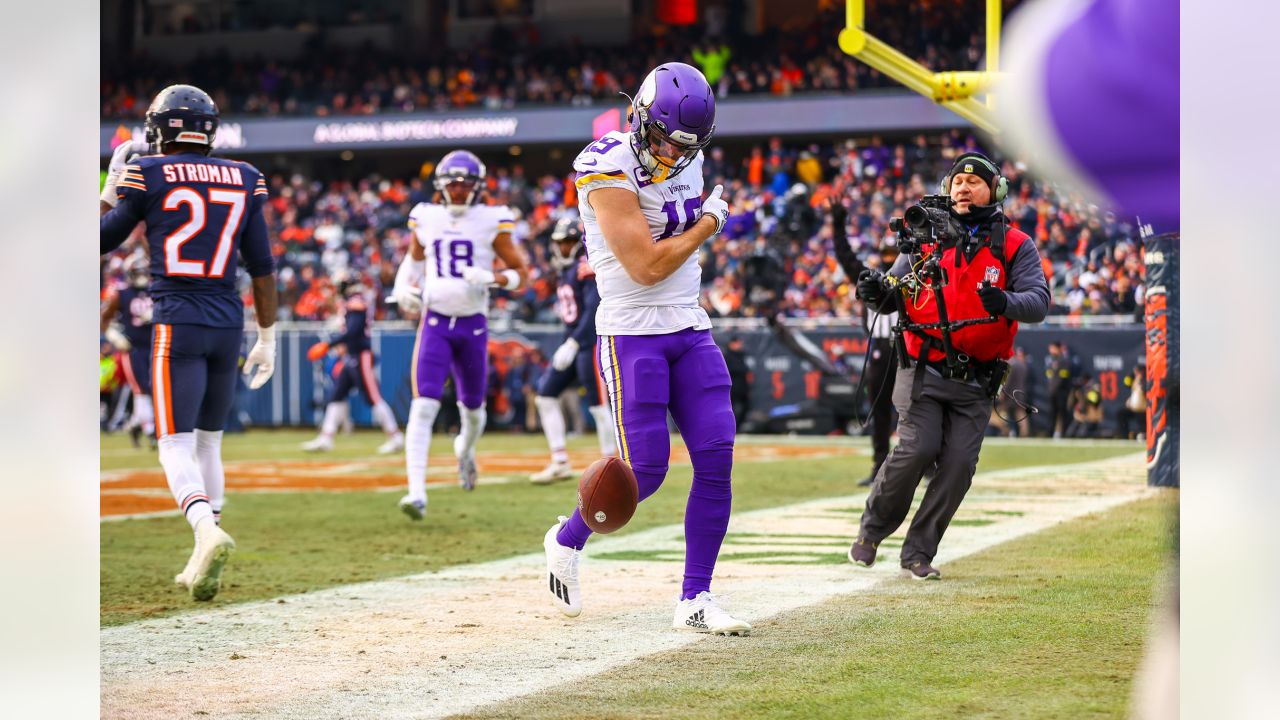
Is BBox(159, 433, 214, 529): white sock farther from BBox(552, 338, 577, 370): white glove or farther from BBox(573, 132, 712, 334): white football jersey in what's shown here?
BBox(552, 338, 577, 370): white glove

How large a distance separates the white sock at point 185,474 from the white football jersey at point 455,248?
11.8 ft

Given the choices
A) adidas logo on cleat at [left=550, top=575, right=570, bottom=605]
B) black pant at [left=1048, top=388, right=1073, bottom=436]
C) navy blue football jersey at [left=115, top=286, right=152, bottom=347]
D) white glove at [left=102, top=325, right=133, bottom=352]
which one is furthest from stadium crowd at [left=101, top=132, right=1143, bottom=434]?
adidas logo on cleat at [left=550, top=575, right=570, bottom=605]

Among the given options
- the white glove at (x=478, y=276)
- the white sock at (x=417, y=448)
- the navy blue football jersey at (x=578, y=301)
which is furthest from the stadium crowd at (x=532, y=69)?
the white sock at (x=417, y=448)

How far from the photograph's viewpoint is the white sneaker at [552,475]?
1274 centimetres

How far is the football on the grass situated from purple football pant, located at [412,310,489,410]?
4.66 meters

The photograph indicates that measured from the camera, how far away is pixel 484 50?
1425 inches

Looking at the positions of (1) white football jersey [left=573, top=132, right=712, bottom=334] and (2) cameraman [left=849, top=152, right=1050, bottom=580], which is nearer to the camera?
(1) white football jersey [left=573, top=132, right=712, bottom=334]

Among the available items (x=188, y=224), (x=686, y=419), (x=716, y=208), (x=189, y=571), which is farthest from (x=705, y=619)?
(x=188, y=224)

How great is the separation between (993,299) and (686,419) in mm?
1444

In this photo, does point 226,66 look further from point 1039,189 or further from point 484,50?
point 1039,189

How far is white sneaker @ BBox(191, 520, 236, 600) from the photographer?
6273 millimetres

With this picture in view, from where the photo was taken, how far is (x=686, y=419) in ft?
18.6
